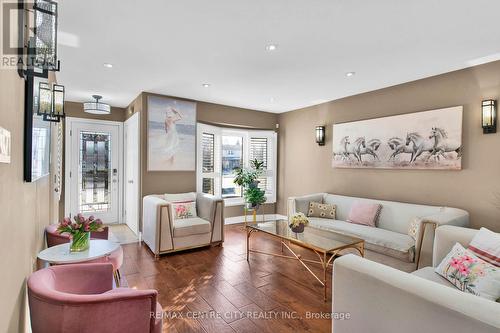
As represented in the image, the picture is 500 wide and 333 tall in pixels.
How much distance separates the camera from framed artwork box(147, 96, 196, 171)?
4.40 metres

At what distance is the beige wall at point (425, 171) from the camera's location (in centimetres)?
304

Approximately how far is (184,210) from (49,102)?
2.62 meters

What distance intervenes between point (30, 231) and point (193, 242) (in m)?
2.38

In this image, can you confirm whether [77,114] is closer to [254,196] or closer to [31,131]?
[254,196]

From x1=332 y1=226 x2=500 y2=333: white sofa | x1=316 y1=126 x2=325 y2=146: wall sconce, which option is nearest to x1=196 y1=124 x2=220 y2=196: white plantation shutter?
x1=316 y1=126 x2=325 y2=146: wall sconce

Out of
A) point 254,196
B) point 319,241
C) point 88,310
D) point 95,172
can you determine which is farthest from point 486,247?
point 95,172

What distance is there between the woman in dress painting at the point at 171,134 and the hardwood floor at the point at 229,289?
63.5 inches

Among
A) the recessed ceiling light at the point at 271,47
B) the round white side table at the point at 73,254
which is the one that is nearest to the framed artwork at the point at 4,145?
the round white side table at the point at 73,254

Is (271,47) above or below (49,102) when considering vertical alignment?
above

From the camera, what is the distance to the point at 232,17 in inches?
84.7

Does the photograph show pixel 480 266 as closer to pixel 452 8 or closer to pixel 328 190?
pixel 452 8

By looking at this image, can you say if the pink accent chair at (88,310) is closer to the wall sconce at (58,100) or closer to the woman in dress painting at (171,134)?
the wall sconce at (58,100)

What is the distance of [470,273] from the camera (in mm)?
1796

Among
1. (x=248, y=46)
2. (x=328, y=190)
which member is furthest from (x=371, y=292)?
(x=328, y=190)
